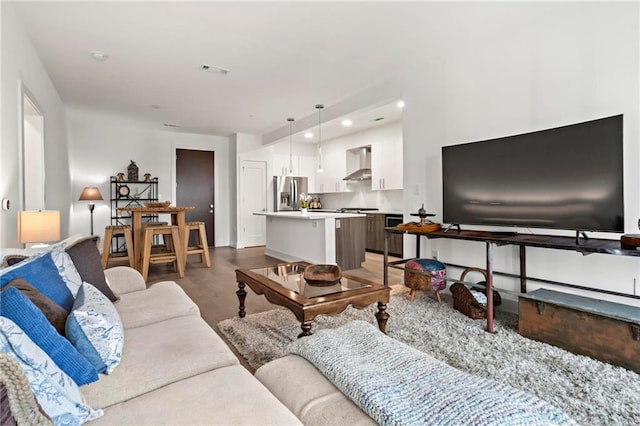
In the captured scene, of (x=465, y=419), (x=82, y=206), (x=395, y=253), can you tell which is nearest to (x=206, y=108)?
(x=82, y=206)

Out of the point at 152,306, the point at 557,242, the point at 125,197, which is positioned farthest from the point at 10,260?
the point at 125,197

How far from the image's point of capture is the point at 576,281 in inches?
104

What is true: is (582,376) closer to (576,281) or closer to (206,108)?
(576,281)

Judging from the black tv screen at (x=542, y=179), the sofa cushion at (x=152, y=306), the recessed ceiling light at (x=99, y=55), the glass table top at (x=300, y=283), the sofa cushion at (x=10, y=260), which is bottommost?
the sofa cushion at (x=152, y=306)

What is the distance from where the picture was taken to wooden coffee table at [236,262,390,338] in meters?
1.97

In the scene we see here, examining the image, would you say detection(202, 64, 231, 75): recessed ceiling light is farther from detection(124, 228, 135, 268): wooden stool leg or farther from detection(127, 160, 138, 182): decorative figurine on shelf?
detection(127, 160, 138, 182): decorative figurine on shelf

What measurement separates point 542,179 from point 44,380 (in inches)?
122

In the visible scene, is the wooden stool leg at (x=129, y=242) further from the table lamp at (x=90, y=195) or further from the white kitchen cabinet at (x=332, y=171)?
the white kitchen cabinet at (x=332, y=171)

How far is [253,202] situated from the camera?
302 inches

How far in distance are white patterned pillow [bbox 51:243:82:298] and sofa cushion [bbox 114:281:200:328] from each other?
31 cm

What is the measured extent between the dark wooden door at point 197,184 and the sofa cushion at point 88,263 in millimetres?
5313

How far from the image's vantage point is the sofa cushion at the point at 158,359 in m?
1.12

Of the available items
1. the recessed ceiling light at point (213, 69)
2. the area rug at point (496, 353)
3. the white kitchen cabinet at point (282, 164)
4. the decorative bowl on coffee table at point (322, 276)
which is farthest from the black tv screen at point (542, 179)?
the white kitchen cabinet at point (282, 164)

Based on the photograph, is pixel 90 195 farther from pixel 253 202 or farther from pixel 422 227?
pixel 422 227
